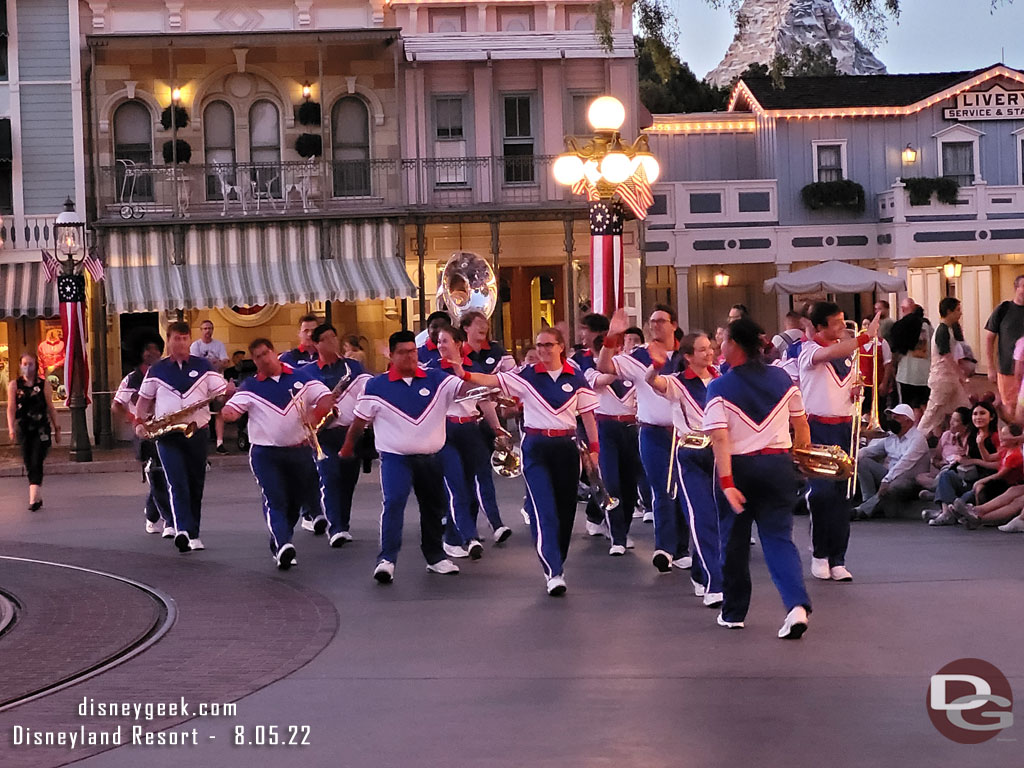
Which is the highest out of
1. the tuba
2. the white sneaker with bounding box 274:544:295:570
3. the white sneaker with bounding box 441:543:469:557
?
the tuba

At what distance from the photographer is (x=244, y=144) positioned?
109ft

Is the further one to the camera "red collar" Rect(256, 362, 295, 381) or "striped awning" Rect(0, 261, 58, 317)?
"striped awning" Rect(0, 261, 58, 317)

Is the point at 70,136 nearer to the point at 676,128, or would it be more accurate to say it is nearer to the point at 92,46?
the point at 92,46

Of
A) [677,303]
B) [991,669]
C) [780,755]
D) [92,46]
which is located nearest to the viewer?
[780,755]

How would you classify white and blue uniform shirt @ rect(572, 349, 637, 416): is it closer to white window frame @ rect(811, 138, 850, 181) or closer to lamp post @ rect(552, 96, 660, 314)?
lamp post @ rect(552, 96, 660, 314)

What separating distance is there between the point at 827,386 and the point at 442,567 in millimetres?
3342

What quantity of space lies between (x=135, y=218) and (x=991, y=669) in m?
24.9

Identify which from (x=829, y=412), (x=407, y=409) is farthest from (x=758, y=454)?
(x=407, y=409)

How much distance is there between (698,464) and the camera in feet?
39.8

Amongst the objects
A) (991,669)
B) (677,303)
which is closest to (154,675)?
(991,669)

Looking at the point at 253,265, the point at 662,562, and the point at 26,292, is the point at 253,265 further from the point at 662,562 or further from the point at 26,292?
the point at 662,562

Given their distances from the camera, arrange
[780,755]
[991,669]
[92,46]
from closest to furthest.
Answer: [780,755], [991,669], [92,46]

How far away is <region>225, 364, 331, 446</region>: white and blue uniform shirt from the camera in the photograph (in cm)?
1416

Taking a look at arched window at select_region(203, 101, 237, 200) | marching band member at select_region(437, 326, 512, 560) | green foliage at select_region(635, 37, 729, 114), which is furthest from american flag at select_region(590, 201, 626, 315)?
green foliage at select_region(635, 37, 729, 114)
